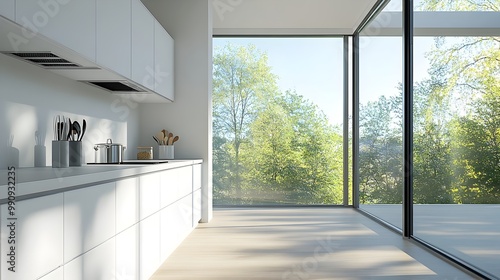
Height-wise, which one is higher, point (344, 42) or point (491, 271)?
point (344, 42)

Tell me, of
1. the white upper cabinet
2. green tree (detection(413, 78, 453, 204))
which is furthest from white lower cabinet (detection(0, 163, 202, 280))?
green tree (detection(413, 78, 453, 204))

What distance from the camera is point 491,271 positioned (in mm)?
3395

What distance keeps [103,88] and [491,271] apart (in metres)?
3.31

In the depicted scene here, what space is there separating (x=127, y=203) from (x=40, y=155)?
0.75 meters

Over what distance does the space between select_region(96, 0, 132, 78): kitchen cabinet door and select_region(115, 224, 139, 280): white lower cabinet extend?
108 centimetres

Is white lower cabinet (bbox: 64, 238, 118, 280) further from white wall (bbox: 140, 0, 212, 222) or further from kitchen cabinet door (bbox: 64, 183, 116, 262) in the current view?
white wall (bbox: 140, 0, 212, 222)

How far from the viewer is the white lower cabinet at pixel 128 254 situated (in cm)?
263

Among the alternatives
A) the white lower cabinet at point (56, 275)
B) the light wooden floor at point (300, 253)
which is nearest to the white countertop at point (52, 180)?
the white lower cabinet at point (56, 275)

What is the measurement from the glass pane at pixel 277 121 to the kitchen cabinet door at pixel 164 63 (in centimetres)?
182

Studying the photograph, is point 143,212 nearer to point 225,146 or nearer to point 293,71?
point 225,146

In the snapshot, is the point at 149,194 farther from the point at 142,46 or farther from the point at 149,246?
the point at 142,46

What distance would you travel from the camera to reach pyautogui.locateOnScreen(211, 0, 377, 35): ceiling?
6.38 m

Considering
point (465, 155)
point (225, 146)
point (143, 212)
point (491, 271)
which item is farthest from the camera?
point (225, 146)

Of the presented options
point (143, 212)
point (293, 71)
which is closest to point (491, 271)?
point (143, 212)
